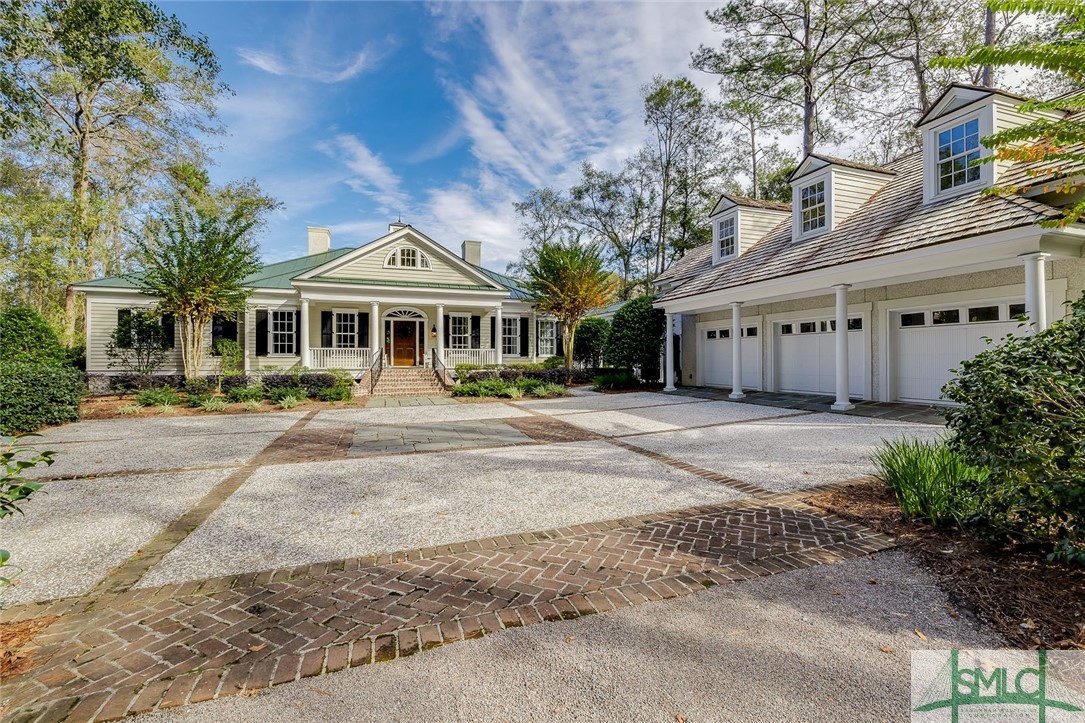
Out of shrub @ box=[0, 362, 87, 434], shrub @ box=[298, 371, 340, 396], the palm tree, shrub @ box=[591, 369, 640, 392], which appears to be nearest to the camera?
shrub @ box=[0, 362, 87, 434]

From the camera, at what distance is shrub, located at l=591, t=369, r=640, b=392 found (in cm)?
1633

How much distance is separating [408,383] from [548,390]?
5.25 m

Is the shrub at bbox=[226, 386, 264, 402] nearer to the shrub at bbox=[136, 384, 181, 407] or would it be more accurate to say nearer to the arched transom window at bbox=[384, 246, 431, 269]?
the shrub at bbox=[136, 384, 181, 407]

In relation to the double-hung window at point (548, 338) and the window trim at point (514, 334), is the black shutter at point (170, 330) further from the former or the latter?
the double-hung window at point (548, 338)

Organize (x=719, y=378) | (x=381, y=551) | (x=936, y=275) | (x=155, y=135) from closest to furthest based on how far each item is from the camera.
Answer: (x=381, y=551) < (x=936, y=275) < (x=719, y=378) < (x=155, y=135)

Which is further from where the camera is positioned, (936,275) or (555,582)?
(936,275)

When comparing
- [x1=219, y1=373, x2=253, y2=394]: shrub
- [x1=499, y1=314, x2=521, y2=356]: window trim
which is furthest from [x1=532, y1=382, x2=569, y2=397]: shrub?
[x1=219, y1=373, x2=253, y2=394]: shrub

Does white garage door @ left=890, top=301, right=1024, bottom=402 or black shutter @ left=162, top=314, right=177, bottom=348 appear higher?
black shutter @ left=162, top=314, right=177, bottom=348

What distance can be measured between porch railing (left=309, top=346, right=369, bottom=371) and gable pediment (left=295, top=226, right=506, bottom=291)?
2825 millimetres

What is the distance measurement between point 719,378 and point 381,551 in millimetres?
14269

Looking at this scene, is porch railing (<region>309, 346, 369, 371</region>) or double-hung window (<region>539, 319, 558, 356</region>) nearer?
porch railing (<region>309, 346, 369, 371</region>)

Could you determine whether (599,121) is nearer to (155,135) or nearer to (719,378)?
(719,378)

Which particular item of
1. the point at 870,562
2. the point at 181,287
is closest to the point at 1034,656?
the point at 870,562

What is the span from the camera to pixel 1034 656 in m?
2.14
